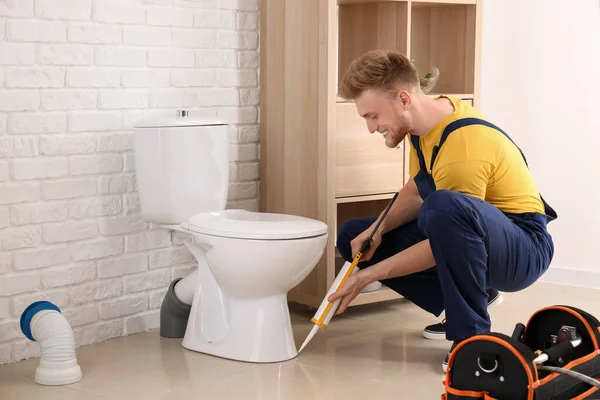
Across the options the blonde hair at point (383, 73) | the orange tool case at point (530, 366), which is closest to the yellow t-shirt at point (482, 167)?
the blonde hair at point (383, 73)

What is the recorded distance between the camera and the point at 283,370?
2.65 m

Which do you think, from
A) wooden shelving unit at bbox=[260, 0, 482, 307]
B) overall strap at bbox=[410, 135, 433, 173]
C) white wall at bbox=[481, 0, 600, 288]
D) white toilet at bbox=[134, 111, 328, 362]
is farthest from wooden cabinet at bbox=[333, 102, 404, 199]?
white wall at bbox=[481, 0, 600, 288]

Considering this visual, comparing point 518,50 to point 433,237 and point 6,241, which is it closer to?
point 433,237

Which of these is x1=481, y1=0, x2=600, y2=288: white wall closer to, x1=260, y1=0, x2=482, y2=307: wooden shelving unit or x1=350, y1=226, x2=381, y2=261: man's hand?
x1=260, y1=0, x2=482, y2=307: wooden shelving unit

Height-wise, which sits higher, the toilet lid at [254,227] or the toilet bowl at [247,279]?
the toilet lid at [254,227]

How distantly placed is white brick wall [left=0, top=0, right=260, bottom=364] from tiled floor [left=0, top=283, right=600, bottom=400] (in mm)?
170

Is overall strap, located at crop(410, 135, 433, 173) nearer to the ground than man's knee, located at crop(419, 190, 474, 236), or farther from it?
farther from it

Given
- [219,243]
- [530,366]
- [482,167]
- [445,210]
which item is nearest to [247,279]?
[219,243]

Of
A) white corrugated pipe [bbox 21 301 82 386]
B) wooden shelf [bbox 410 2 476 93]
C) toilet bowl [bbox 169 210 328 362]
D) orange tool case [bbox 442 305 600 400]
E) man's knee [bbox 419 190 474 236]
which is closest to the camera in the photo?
orange tool case [bbox 442 305 600 400]

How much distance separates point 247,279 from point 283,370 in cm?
29

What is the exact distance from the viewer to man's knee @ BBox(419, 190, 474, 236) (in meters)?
2.37

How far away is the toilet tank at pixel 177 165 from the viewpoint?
2822 millimetres

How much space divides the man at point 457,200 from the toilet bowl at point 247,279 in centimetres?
20

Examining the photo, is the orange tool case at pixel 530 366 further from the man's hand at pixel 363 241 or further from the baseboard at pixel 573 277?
the baseboard at pixel 573 277
